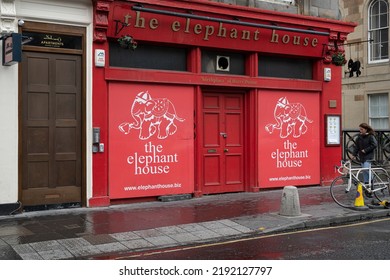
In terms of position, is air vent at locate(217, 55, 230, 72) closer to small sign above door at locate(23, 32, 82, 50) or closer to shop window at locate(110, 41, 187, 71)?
shop window at locate(110, 41, 187, 71)

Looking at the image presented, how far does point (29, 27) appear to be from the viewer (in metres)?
9.50

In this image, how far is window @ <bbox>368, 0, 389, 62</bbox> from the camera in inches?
843

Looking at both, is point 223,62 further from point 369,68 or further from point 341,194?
point 369,68

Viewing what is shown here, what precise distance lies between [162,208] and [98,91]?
9.58 feet

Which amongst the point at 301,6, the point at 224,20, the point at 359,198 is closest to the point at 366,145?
the point at 359,198

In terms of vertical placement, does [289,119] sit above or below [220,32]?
below

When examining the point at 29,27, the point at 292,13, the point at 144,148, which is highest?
the point at 292,13

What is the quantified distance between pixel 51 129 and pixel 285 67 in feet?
22.1

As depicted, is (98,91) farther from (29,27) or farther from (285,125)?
(285,125)

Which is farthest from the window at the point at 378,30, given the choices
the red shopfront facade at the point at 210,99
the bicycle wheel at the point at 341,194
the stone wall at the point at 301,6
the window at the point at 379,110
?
the bicycle wheel at the point at 341,194

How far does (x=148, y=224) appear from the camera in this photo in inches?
345

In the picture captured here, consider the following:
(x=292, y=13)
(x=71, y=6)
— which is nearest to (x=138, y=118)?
(x=71, y=6)

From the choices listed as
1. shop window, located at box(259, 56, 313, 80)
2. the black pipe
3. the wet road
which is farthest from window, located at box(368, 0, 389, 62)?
the wet road

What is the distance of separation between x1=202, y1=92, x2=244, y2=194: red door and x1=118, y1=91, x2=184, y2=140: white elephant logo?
1072 millimetres
